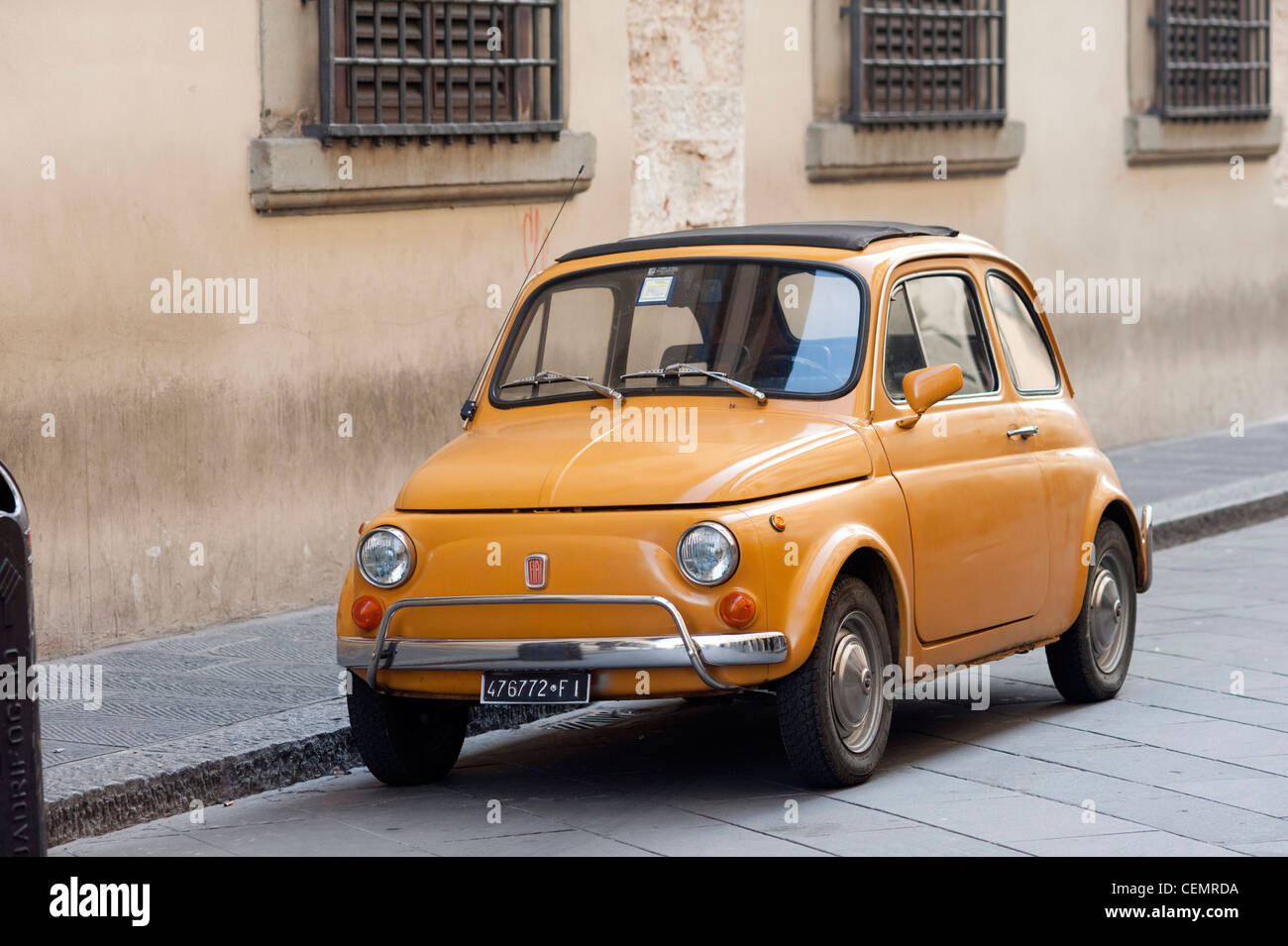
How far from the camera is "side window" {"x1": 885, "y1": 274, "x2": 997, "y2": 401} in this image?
6.72m

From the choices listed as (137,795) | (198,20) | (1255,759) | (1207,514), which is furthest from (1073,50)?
(137,795)

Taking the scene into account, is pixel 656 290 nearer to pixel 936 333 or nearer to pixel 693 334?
pixel 693 334

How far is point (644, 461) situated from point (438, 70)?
447 cm

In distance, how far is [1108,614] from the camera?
7.50 metres

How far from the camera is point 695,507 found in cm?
581

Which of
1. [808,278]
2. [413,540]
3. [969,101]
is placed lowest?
[413,540]

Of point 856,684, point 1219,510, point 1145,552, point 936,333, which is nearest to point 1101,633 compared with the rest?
point 1145,552

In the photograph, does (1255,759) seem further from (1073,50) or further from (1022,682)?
(1073,50)

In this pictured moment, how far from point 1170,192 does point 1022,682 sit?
824cm

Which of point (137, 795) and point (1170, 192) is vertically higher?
point (1170, 192)

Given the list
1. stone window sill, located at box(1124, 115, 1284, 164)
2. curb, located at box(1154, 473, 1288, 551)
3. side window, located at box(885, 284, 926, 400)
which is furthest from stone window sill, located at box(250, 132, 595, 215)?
stone window sill, located at box(1124, 115, 1284, 164)

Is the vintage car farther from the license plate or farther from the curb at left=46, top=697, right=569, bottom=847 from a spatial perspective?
the curb at left=46, top=697, right=569, bottom=847

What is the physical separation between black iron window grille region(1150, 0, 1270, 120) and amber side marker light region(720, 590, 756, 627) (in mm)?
10365

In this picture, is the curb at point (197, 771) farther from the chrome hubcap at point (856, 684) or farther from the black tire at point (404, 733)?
the chrome hubcap at point (856, 684)
